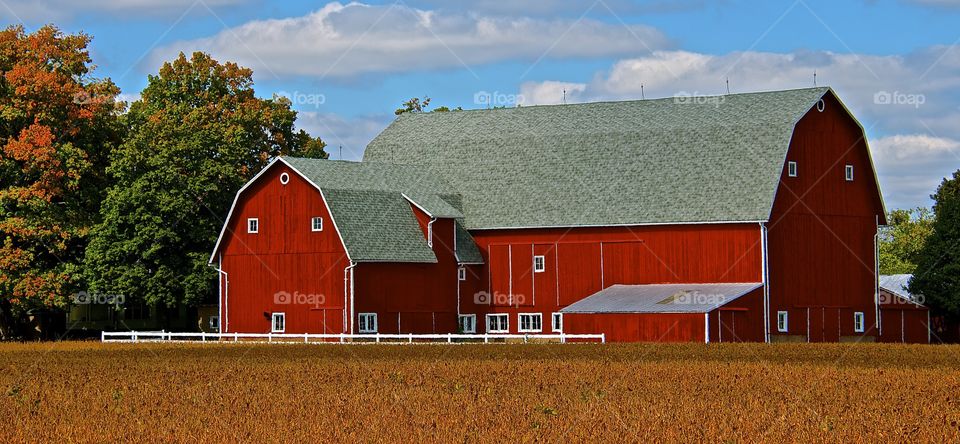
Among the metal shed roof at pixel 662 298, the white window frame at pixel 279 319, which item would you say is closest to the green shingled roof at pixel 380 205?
the white window frame at pixel 279 319

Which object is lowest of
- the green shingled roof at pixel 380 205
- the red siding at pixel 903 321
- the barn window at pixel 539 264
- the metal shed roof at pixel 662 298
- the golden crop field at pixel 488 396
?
the red siding at pixel 903 321

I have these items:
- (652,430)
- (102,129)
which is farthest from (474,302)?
(652,430)

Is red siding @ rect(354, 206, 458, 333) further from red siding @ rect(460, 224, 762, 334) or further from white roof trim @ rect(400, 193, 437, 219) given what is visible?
red siding @ rect(460, 224, 762, 334)

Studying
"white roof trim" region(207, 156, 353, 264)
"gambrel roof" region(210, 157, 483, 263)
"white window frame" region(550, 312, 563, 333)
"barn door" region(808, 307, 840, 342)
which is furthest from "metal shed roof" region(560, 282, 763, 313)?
"white roof trim" region(207, 156, 353, 264)

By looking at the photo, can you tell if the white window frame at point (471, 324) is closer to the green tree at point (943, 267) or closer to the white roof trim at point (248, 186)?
the white roof trim at point (248, 186)

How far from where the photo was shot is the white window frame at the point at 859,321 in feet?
195

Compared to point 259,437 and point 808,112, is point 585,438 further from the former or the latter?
point 808,112

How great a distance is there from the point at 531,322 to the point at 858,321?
13.1 meters

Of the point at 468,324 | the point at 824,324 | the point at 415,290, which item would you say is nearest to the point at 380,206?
the point at 415,290

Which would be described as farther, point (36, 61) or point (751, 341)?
point (36, 61)

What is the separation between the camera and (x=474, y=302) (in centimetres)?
6244

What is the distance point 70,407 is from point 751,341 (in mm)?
33116

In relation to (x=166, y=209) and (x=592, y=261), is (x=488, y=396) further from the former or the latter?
(x=166, y=209)

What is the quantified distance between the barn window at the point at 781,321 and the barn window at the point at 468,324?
42.5ft
